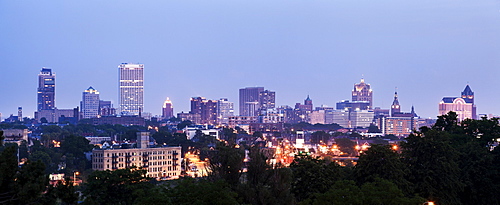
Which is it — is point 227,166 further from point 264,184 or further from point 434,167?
point 434,167

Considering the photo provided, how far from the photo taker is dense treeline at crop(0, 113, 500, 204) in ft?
86.3

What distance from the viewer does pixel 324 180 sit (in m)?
33.5

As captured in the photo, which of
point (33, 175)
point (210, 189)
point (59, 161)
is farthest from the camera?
point (59, 161)

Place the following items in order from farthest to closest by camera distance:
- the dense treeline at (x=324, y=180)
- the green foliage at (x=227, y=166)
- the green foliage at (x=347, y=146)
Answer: the green foliage at (x=347, y=146) < the green foliage at (x=227, y=166) < the dense treeline at (x=324, y=180)

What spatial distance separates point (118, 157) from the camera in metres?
87.5

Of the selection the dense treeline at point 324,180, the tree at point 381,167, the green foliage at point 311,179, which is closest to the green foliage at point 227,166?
the dense treeline at point 324,180

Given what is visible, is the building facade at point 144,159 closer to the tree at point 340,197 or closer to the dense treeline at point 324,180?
the dense treeline at point 324,180

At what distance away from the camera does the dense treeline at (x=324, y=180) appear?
26.3m

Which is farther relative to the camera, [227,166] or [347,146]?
[347,146]

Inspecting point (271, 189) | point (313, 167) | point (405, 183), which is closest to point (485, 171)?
point (405, 183)

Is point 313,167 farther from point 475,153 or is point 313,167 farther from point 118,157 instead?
point 118,157

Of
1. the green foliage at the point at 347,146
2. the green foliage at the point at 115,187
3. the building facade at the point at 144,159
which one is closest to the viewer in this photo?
the green foliage at the point at 115,187

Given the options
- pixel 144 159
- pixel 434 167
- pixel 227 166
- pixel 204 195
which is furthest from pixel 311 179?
pixel 144 159

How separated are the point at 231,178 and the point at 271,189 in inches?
104
